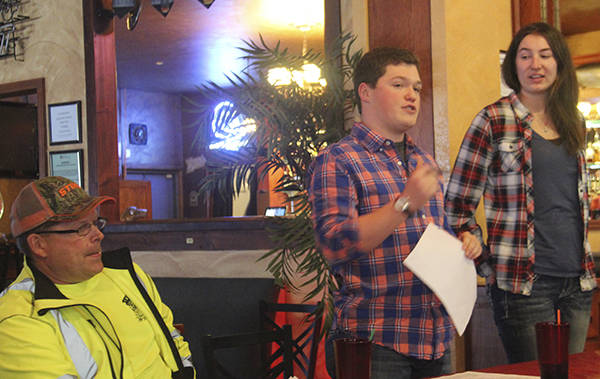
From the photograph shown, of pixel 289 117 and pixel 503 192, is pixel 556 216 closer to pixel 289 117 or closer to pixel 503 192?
pixel 503 192

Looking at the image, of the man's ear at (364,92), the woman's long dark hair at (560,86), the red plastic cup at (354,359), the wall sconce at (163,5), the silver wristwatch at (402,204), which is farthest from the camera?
the wall sconce at (163,5)

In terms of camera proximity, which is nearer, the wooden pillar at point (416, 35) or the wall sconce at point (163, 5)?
the wooden pillar at point (416, 35)

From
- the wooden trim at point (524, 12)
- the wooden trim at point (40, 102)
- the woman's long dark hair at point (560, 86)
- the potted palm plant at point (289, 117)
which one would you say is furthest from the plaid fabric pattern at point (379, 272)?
the wooden trim at point (40, 102)

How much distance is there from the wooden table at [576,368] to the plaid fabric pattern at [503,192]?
17.5 inches

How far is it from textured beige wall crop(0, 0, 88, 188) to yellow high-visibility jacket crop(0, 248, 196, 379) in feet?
11.7

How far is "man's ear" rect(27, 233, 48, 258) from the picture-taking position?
1829mm

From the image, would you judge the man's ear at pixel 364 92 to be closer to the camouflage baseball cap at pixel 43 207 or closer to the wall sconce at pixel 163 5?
the camouflage baseball cap at pixel 43 207

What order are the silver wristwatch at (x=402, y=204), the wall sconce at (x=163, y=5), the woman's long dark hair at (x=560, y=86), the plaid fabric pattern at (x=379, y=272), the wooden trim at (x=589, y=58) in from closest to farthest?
the silver wristwatch at (x=402, y=204) → the plaid fabric pattern at (x=379, y=272) → the woman's long dark hair at (x=560, y=86) → the wooden trim at (x=589, y=58) → the wall sconce at (x=163, y=5)

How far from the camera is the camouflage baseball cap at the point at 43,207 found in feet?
6.04

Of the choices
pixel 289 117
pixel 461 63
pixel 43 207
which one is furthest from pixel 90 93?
pixel 43 207

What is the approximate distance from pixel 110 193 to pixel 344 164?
4059 mm

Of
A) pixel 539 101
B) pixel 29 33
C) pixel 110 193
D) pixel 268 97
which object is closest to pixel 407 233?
pixel 539 101

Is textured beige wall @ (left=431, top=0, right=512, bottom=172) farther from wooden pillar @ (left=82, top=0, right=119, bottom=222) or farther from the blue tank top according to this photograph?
wooden pillar @ (left=82, top=0, right=119, bottom=222)

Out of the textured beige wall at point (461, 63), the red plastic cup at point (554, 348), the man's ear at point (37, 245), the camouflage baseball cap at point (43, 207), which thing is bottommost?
the red plastic cup at point (554, 348)
